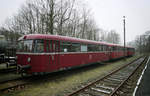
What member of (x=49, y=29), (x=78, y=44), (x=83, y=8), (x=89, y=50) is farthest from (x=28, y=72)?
(x=83, y=8)

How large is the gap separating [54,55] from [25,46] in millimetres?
1998

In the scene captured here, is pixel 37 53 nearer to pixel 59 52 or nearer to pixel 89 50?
pixel 59 52

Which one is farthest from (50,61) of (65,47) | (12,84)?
(12,84)

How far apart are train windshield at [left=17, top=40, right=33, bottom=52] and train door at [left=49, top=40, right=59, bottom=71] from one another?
127 cm

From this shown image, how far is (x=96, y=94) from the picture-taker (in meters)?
6.10

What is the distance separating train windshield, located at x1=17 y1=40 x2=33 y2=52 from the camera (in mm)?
8063

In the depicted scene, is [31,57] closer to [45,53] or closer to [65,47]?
[45,53]

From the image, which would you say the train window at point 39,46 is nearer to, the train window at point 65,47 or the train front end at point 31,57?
the train front end at point 31,57

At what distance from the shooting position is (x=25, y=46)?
837 cm

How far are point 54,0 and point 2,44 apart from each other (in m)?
13.7

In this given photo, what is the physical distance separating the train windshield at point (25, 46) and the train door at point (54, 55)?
127 cm

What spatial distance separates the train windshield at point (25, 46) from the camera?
26.5ft

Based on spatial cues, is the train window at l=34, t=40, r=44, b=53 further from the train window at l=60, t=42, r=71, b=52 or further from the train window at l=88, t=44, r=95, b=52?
the train window at l=88, t=44, r=95, b=52

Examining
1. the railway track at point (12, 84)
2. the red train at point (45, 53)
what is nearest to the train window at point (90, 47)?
the red train at point (45, 53)
